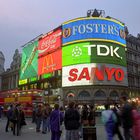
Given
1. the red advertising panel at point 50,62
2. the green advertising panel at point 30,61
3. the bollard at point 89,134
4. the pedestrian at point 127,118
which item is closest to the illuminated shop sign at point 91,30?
the red advertising panel at point 50,62

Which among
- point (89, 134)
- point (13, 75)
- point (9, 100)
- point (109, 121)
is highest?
point (13, 75)

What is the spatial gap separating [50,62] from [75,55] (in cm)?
951

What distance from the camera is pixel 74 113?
9.97 metres

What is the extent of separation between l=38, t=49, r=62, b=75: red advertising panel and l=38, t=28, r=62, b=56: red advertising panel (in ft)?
4.98

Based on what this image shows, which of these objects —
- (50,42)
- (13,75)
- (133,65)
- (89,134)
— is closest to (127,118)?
(89,134)

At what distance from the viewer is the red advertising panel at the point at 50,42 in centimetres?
6550

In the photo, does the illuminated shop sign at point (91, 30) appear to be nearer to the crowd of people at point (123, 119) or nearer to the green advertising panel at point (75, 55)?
the green advertising panel at point (75, 55)

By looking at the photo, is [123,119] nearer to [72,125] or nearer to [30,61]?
[72,125]

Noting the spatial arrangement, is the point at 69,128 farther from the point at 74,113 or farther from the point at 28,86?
the point at 28,86

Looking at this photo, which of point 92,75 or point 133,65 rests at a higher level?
point 133,65

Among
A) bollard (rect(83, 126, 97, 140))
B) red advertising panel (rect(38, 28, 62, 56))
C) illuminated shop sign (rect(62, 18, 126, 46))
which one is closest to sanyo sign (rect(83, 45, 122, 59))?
illuminated shop sign (rect(62, 18, 126, 46))

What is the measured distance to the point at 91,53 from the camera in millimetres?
58812

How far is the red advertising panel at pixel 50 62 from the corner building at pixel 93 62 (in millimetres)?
1775

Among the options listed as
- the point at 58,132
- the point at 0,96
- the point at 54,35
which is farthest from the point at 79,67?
the point at 58,132
